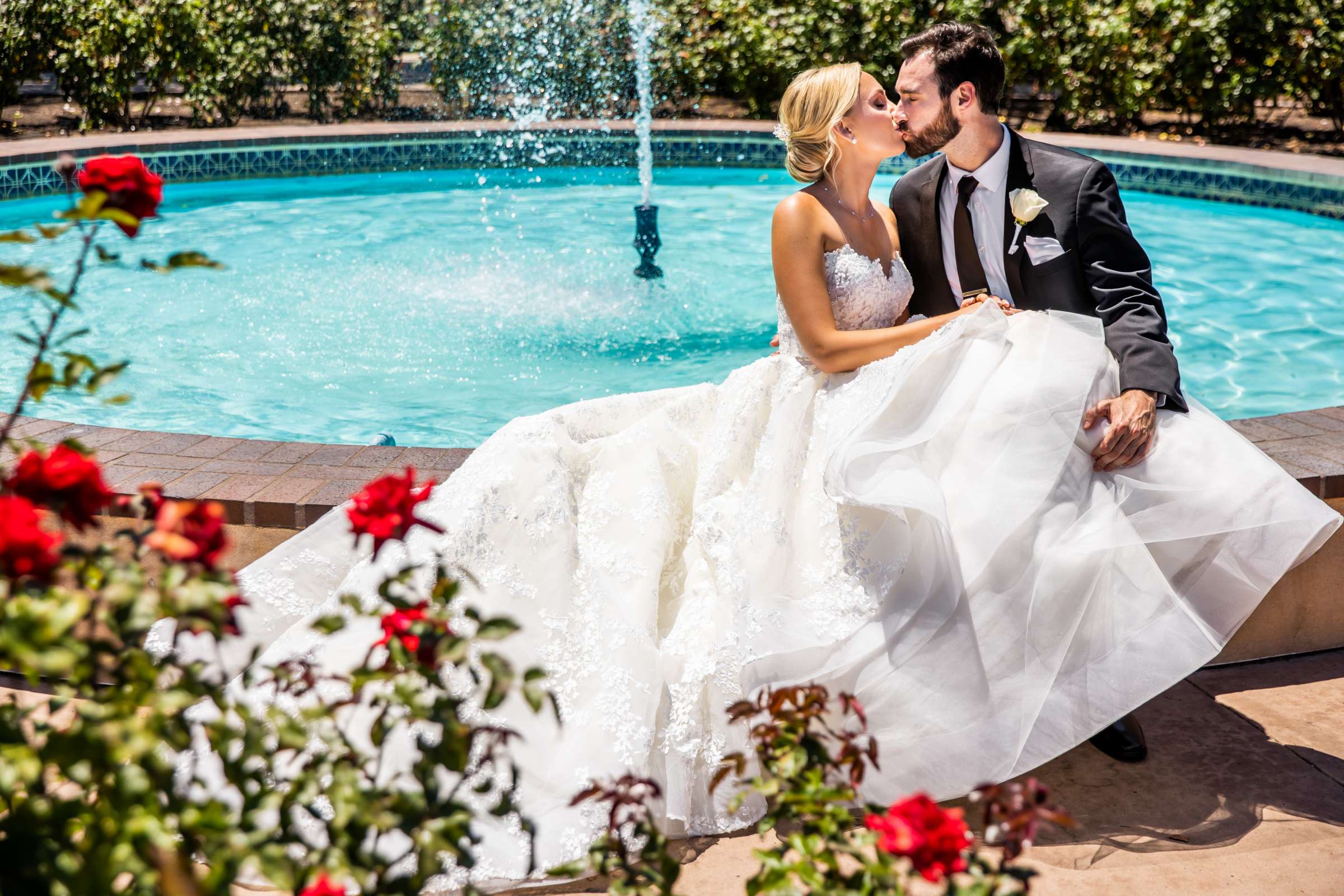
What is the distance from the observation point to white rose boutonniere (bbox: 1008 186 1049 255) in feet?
11.0

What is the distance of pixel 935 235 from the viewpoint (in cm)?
376

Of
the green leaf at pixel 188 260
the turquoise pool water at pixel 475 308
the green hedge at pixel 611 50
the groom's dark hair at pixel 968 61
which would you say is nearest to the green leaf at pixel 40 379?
the green leaf at pixel 188 260

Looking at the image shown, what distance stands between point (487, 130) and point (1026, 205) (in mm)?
11351

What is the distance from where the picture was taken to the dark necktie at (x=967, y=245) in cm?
363

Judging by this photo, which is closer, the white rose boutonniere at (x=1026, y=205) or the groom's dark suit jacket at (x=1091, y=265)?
the groom's dark suit jacket at (x=1091, y=265)

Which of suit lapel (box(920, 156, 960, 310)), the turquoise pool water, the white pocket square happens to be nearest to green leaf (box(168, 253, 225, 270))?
the white pocket square

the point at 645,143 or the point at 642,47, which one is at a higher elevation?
the point at 642,47

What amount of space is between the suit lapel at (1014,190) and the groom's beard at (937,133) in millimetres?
177

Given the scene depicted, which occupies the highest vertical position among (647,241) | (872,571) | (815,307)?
(815,307)

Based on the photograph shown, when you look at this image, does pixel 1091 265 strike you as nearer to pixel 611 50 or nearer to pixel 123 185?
pixel 123 185

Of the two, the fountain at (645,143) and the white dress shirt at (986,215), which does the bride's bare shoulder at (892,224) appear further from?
the fountain at (645,143)

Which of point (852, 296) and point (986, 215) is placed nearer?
point (852, 296)

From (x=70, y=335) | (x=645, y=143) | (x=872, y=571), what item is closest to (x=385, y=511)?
(x=70, y=335)

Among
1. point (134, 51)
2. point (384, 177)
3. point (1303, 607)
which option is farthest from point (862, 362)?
point (134, 51)
